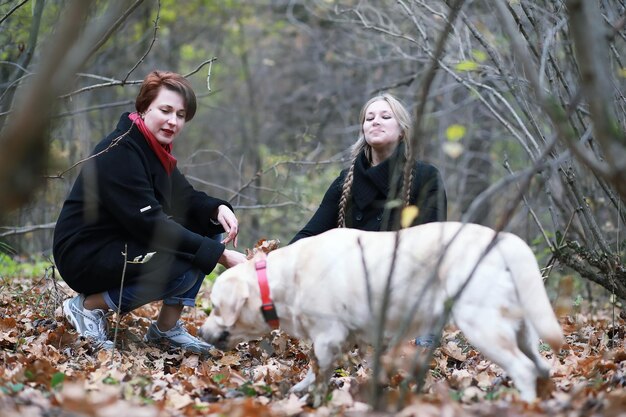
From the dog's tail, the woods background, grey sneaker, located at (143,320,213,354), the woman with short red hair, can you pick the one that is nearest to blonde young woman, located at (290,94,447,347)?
the woods background

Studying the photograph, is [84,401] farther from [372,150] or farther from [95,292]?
[372,150]

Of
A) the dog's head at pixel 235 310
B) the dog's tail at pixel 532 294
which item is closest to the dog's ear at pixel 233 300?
the dog's head at pixel 235 310

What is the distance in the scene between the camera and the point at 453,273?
125 inches

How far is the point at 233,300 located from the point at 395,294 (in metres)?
0.84

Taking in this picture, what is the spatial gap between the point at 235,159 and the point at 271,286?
1327cm

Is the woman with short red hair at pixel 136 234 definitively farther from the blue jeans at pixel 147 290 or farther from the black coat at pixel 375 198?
the black coat at pixel 375 198

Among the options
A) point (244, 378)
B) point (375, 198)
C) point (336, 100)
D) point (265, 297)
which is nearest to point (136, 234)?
point (244, 378)

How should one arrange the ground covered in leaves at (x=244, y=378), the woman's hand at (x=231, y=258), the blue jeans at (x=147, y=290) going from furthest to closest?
the blue jeans at (x=147, y=290) → the woman's hand at (x=231, y=258) → the ground covered in leaves at (x=244, y=378)

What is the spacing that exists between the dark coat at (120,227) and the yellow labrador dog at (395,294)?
43.4 inches

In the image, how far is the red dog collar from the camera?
3.59 m

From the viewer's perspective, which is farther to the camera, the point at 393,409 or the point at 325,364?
the point at 325,364

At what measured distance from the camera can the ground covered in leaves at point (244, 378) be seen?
281cm

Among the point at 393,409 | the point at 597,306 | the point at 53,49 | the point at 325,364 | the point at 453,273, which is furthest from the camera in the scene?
the point at 597,306

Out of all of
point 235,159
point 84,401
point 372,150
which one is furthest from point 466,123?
point 84,401
